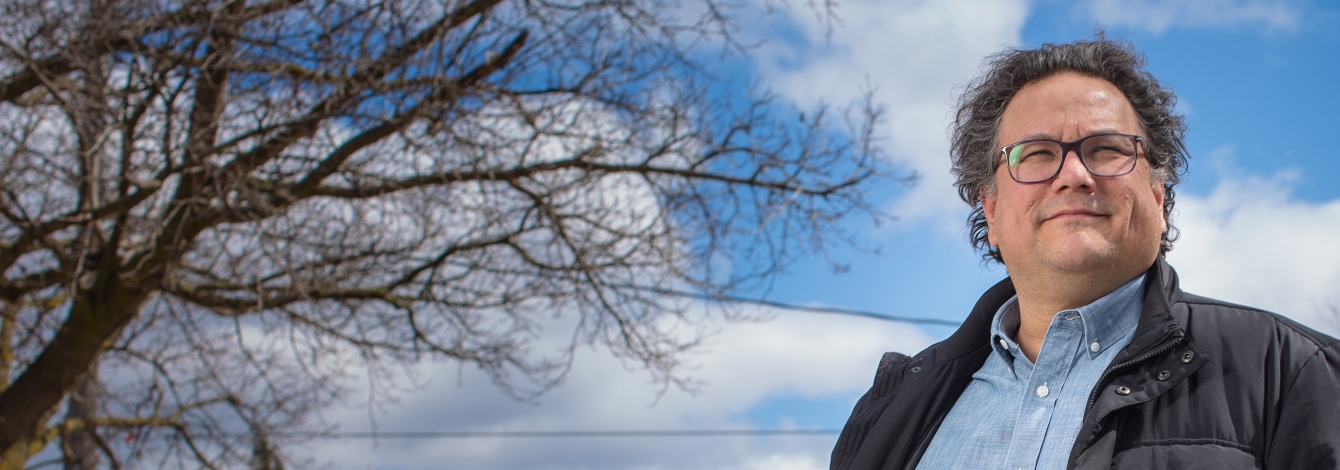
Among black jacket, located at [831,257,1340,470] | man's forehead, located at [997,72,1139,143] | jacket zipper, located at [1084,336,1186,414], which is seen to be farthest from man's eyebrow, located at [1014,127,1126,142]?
jacket zipper, located at [1084,336,1186,414]

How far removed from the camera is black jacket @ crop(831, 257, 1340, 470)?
45.6 inches

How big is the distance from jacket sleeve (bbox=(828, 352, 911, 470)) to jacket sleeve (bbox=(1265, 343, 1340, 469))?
0.71 meters

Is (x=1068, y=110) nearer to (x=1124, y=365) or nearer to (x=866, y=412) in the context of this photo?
(x=1124, y=365)

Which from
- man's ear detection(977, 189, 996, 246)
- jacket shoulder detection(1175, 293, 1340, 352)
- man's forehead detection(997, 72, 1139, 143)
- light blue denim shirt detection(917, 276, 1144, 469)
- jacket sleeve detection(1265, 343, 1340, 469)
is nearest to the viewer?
jacket sleeve detection(1265, 343, 1340, 469)

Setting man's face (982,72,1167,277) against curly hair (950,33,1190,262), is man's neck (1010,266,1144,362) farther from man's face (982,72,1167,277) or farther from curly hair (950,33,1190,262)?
curly hair (950,33,1190,262)

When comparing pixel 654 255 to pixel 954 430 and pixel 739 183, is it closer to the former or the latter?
pixel 739 183

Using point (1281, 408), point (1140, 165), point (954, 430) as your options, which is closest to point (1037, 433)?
point (954, 430)

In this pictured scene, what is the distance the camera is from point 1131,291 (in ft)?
4.81

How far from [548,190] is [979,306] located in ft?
13.4

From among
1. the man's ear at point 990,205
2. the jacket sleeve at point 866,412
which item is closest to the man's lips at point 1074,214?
the man's ear at point 990,205

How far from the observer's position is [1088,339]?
1458 mm

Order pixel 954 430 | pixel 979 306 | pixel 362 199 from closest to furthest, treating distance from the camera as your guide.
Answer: pixel 954 430 < pixel 979 306 < pixel 362 199

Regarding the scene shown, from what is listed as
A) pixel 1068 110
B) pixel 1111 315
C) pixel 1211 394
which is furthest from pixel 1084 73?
pixel 1211 394

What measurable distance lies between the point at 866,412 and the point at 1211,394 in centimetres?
69
